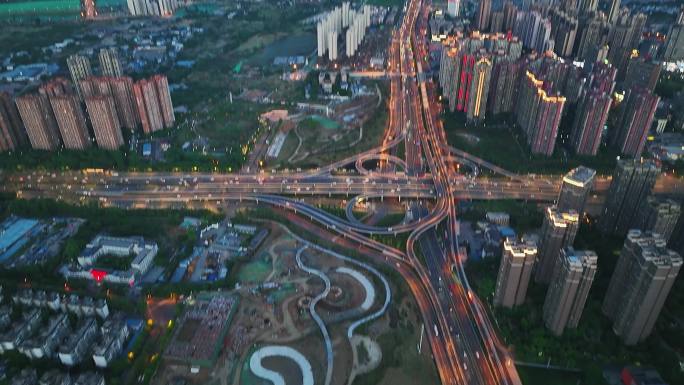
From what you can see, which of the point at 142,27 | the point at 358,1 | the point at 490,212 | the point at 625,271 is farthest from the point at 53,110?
the point at 358,1

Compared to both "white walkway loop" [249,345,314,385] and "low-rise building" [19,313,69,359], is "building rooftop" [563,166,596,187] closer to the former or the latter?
"white walkway loop" [249,345,314,385]

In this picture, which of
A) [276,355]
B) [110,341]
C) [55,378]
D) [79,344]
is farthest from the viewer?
[276,355]

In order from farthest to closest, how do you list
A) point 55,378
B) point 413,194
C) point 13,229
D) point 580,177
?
point 413,194 < point 13,229 < point 580,177 < point 55,378

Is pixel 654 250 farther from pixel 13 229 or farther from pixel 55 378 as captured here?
pixel 13 229

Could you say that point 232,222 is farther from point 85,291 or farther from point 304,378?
point 304,378

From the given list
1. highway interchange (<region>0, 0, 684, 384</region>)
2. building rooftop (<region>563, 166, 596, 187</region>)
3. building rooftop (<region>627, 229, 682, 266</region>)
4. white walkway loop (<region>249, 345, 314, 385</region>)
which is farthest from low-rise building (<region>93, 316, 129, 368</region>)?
building rooftop (<region>627, 229, 682, 266</region>)

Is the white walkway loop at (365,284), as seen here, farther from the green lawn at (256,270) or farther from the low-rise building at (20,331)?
the low-rise building at (20,331)

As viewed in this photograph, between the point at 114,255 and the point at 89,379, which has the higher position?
the point at 89,379

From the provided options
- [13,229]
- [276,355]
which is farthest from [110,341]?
[13,229]
